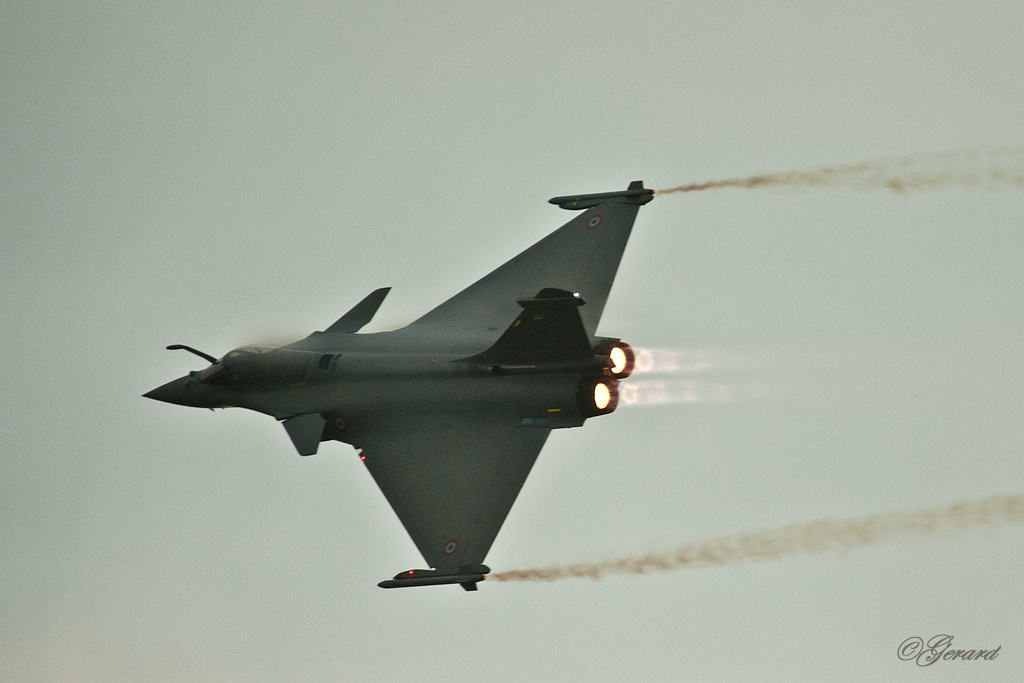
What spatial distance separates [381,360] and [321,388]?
1.54m

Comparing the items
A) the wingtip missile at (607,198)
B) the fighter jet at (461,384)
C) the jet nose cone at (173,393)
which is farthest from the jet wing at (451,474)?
the wingtip missile at (607,198)

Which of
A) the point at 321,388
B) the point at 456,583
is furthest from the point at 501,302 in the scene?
the point at 456,583

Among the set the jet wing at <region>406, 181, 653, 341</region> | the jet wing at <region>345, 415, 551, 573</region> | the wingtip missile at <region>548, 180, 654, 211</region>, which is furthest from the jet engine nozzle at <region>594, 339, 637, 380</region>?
the wingtip missile at <region>548, 180, 654, 211</region>

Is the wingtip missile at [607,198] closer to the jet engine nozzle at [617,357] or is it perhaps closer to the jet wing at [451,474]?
the jet engine nozzle at [617,357]

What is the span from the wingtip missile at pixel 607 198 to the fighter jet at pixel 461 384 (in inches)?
1.2

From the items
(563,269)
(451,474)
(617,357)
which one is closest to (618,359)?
(617,357)

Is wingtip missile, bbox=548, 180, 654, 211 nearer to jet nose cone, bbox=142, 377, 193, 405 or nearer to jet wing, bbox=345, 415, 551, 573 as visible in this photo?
jet wing, bbox=345, 415, 551, 573

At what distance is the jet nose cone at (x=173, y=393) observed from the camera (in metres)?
34.6

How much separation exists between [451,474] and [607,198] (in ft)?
24.1

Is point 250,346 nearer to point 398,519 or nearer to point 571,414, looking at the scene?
point 398,519

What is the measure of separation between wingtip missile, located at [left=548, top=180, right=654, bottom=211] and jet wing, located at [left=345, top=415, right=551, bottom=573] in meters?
5.96

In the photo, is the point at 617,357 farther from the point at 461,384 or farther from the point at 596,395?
the point at 461,384

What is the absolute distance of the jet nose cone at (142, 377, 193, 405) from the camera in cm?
3456

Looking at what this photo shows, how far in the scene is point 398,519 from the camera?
31734 millimetres
